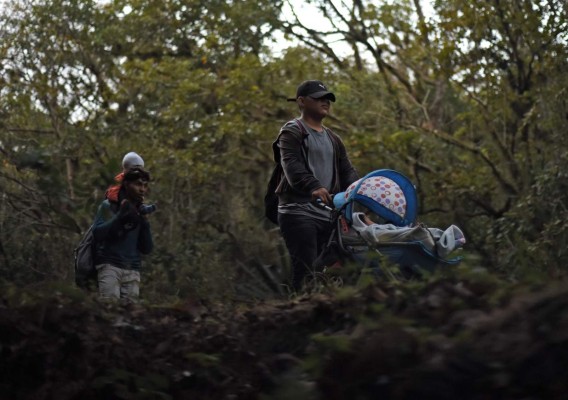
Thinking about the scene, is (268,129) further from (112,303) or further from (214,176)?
(112,303)

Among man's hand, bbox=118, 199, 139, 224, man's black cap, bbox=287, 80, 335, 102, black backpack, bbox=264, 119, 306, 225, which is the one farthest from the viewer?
man's hand, bbox=118, 199, 139, 224

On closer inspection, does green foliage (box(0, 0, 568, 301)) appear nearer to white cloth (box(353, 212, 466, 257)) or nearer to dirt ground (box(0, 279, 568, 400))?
white cloth (box(353, 212, 466, 257))

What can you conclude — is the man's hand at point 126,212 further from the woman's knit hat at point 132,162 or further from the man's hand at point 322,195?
the man's hand at point 322,195

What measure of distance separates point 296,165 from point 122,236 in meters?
1.69

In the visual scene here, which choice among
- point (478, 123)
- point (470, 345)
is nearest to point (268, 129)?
point (478, 123)

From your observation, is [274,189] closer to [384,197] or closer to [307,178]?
[307,178]

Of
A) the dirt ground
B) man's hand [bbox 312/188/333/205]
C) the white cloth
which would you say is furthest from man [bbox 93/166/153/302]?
the dirt ground

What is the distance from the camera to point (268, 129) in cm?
1989

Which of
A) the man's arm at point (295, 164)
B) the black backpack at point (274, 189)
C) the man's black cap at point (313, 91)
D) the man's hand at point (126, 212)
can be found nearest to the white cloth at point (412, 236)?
the man's arm at point (295, 164)

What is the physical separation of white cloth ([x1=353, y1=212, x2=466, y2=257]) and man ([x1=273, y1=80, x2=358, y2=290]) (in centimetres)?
32

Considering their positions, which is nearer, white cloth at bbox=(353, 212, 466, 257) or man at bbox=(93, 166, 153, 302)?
white cloth at bbox=(353, 212, 466, 257)

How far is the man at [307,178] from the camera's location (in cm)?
831

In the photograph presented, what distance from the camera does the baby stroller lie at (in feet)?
26.6

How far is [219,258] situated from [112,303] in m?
10.5
